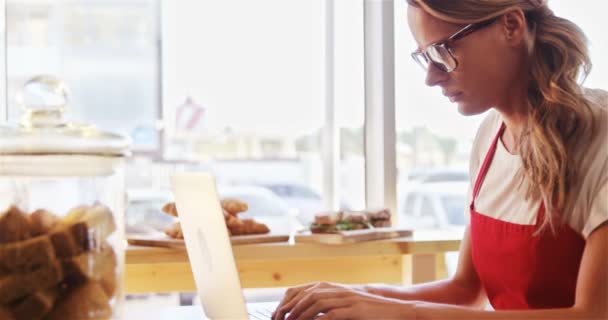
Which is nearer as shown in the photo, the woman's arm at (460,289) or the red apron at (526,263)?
the red apron at (526,263)

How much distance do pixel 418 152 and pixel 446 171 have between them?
0.84ft

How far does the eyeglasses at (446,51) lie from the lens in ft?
5.13

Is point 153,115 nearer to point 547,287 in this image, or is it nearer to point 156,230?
point 156,230

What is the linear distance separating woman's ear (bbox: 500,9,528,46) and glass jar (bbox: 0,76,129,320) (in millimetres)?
840

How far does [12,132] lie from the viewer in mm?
976

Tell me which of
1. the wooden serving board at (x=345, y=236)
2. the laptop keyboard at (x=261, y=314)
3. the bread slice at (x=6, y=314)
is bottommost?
the laptop keyboard at (x=261, y=314)

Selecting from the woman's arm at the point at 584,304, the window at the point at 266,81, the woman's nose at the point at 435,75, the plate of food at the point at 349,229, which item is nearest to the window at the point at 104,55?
the window at the point at 266,81

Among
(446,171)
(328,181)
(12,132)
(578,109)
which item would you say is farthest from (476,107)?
(446,171)

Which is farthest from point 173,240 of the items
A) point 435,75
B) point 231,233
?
point 435,75

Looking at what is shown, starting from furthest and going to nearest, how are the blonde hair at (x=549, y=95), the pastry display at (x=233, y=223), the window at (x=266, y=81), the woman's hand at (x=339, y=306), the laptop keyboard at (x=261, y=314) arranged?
the window at (x=266, y=81) < the pastry display at (x=233, y=223) < the blonde hair at (x=549, y=95) < the laptop keyboard at (x=261, y=314) < the woman's hand at (x=339, y=306)

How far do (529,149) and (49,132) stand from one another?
0.97 meters

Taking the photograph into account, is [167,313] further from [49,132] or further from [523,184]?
[523,184]

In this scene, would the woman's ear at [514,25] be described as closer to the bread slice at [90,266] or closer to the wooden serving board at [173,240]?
the bread slice at [90,266]

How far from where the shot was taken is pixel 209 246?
46.4 inches
